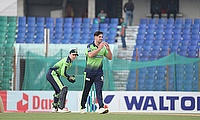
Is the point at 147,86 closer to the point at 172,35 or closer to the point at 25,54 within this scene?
the point at 25,54

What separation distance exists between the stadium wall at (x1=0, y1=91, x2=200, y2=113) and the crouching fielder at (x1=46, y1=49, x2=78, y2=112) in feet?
14.5

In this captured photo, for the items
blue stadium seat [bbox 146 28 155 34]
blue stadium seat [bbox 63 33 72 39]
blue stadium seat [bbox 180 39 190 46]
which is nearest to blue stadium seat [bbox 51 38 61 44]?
blue stadium seat [bbox 63 33 72 39]

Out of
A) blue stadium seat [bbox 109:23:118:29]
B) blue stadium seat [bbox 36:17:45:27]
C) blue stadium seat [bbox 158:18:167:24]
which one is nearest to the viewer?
blue stadium seat [bbox 109:23:118:29]

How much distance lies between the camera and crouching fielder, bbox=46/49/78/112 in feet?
60.8

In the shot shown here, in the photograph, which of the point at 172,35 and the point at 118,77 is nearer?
the point at 118,77

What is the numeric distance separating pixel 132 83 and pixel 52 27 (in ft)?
30.8

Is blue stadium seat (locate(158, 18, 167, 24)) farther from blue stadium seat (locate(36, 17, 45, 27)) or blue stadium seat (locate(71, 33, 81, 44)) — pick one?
blue stadium seat (locate(36, 17, 45, 27))

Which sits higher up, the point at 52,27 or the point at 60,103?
the point at 52,27

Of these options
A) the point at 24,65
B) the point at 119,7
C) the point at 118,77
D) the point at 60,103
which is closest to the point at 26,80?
the point at 24,65

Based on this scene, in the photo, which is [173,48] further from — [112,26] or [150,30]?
[112,26]

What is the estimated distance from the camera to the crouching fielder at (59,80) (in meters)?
18.5

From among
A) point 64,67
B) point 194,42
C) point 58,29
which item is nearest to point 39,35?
point 58,29

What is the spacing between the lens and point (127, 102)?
23578 mm

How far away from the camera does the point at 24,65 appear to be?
25.8 metres
